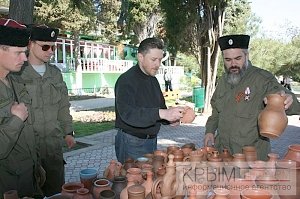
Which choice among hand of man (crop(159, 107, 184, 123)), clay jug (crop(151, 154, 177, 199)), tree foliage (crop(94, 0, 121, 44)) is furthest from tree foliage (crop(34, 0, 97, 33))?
clay jug (crop(151, 154, 177, 199))

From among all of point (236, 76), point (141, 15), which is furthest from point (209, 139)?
point (141, 15)

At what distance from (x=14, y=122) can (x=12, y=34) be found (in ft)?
2.12

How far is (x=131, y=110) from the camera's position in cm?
250

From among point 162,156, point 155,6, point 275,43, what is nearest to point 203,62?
point 155,6

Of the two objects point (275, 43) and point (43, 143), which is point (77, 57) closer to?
point (275, 43)

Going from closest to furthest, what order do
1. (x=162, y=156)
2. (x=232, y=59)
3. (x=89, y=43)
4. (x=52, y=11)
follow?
(x=162, y=156)
(x=232, y=59)
(x=52, y=11)
(x=89, y=43)

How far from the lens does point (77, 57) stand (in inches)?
791

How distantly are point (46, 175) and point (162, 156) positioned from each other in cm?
136

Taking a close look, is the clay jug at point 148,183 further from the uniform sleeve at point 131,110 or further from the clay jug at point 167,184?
the uniform sleeve at point 131,110

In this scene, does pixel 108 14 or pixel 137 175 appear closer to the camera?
pixel 137 175

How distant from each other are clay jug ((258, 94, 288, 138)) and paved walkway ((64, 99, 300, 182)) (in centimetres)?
344

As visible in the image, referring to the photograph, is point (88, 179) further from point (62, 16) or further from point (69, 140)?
point (62, 16)

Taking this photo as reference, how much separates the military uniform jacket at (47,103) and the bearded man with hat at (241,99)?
1464 millimetres

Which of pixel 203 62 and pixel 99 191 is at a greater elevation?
pixel 203 62
